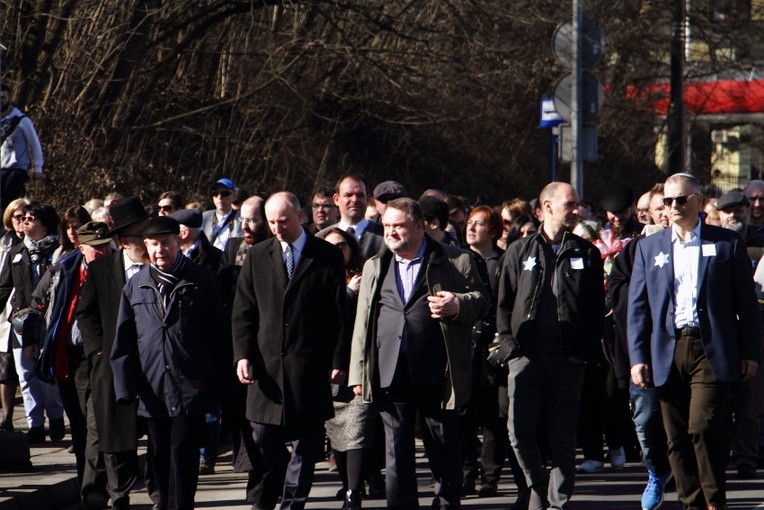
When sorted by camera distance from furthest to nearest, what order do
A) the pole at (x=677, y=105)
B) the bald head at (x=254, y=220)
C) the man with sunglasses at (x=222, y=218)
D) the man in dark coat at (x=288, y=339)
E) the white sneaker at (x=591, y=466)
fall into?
the pole at (x=677, y=105) → the man with sunglasses at (x=222, y=218) → the white sneaker at (x=591, y=466) → the bald head at (x=254, y=220) → the man in dark coat at (x=288, y=339)

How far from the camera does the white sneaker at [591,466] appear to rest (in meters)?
11.6

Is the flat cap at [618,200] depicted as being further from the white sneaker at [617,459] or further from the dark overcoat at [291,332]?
the dark overcoat at [291,332]

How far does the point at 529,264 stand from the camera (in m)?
9.14

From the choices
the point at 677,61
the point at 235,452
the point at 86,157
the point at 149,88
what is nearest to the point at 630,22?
the point at 677,61

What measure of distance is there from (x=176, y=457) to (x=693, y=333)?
2988 millimetres

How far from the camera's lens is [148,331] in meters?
8.98

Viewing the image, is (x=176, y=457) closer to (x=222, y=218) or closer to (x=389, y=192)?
(x=389, y=192)

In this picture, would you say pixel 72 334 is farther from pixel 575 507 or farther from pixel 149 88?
pixel 149 88

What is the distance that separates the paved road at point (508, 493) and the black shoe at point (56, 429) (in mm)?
1658

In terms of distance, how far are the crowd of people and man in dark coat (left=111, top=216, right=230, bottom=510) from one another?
11 millimetres

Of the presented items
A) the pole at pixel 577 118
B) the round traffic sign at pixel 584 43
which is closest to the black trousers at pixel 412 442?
the pole at pixel 577 118

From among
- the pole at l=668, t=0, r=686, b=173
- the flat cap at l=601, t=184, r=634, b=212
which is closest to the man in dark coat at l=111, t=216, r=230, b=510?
the flat cap at l=601, t=184, r=634, b=212

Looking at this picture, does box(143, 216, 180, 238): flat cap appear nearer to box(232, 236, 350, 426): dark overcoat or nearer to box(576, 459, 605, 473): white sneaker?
box(232, 236, 350, 426): dark overcoat

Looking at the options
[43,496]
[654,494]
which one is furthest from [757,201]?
[43,496]
